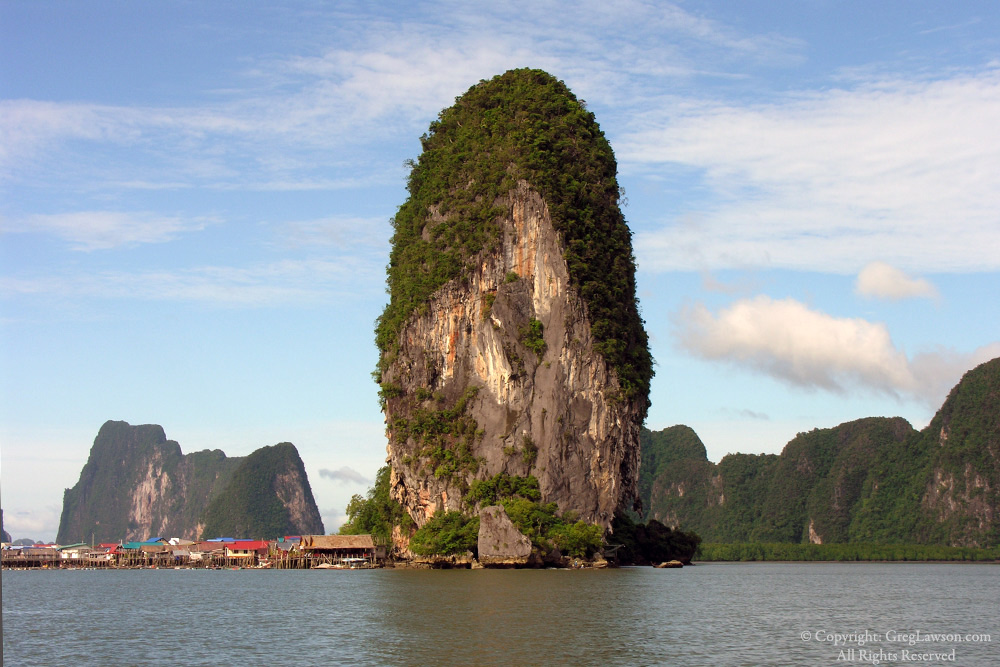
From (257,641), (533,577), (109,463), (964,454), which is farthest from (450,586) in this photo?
(109,463)

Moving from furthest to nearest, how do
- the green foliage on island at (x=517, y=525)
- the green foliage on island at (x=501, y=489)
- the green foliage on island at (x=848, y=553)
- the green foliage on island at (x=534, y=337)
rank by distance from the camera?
the green foliage on island at (x=848, y=553) → the green foliage on island at (x=534, y=337) → the green foliage on island at (x=501, y=489) → the green foliage on island at (x=517, y=525)

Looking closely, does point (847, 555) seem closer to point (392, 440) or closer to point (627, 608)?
point (392, 440)

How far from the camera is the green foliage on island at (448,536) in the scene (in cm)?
4600

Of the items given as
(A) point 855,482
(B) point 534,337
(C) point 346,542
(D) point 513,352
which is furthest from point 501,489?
(A) point 855,482

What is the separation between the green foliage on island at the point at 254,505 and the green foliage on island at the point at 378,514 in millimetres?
62183

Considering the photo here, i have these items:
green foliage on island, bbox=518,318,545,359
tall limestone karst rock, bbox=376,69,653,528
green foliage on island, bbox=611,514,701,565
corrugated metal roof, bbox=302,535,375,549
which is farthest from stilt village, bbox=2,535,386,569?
green foliage on island, bbox=518,318,545,359

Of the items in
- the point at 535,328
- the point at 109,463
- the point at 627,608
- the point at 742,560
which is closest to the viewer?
the point at 627,608

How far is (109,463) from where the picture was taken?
522 feet

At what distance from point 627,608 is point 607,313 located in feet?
86.5

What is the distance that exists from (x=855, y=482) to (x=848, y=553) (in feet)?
60.6

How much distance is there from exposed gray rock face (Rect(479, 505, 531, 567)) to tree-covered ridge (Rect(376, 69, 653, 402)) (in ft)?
32.3

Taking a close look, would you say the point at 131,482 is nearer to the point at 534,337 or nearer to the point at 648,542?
the point at 648,542

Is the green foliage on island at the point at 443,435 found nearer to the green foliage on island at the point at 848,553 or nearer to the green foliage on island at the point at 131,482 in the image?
the green foliage on island at the point at 848,553

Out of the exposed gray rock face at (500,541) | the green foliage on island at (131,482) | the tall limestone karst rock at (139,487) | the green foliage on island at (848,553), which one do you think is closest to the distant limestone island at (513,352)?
the exposed gray rock face at (500,541)
